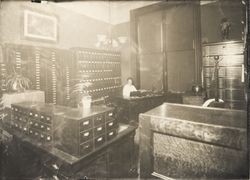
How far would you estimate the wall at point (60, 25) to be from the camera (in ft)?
9.04

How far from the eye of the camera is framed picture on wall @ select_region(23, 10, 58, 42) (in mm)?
3002

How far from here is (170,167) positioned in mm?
1049

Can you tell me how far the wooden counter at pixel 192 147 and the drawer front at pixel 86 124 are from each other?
2.82 ft

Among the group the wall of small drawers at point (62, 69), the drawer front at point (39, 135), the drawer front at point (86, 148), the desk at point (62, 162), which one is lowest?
the desk at point (62, 162)

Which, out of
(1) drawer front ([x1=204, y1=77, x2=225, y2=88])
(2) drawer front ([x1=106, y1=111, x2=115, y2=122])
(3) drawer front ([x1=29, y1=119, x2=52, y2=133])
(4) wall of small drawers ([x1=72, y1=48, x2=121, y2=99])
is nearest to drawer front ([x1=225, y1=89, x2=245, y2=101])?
(1) drawer front ([x1=204, y1=77, x2=225, y2=88])

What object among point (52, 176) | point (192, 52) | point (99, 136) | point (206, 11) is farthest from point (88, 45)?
point (52, 176)

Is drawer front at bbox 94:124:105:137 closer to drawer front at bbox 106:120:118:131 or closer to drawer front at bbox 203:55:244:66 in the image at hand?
drawer front at bbox 106:120:118:131

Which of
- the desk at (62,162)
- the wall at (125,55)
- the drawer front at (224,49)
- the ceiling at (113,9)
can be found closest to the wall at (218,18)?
the drawer front at (224,49)

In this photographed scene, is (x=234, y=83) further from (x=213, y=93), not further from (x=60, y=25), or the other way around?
(x=60, y=25)

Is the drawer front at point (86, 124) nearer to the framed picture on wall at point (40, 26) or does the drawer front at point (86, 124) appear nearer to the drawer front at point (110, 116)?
the drawer front at point (110, 116)

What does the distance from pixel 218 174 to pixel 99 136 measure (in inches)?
53.7

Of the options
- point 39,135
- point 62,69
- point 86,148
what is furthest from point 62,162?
point 62,69

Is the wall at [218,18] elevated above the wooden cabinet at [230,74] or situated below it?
above

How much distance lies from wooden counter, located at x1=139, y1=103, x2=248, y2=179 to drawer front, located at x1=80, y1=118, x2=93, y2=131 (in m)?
0.86
